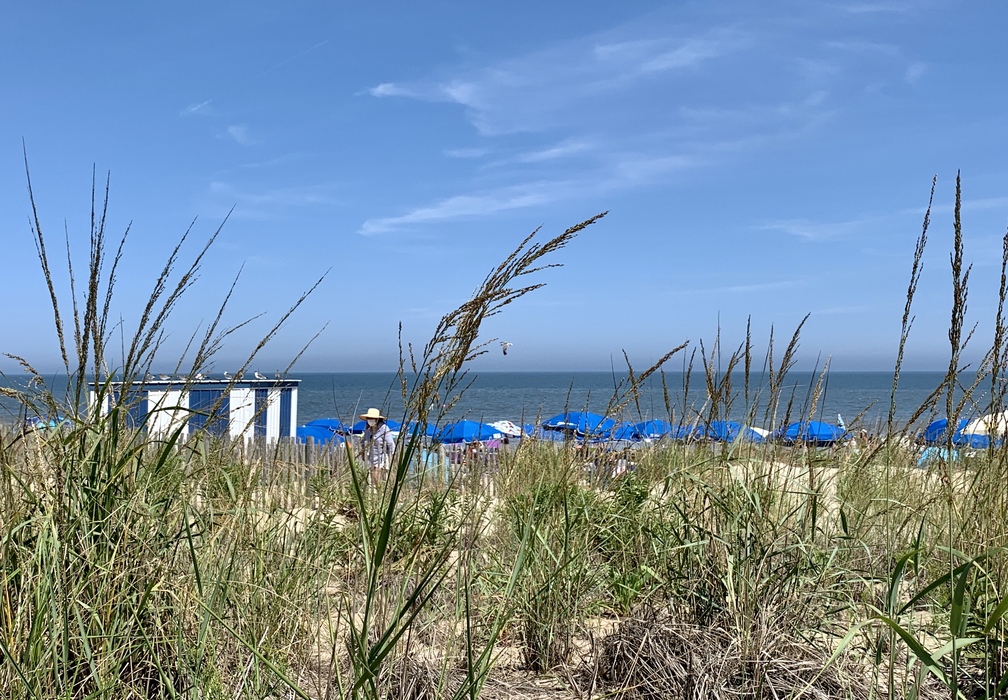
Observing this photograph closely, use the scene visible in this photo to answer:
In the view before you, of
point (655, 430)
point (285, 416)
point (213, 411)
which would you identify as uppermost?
point (213, 411)

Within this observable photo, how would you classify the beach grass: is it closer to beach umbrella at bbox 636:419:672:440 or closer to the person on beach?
the person on beach

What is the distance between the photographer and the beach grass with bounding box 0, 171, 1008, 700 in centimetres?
166

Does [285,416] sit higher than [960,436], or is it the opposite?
[960,436]

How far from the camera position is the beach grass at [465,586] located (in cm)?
166

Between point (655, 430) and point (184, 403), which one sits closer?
point (184, 403)

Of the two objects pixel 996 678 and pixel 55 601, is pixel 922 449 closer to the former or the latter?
pixel 996 678

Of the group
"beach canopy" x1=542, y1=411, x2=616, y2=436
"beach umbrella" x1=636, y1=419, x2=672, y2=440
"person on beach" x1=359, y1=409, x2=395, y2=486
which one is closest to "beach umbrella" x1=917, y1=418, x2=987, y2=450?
"beach umbrella" x1=636, y1=419, x2=672, y2=440

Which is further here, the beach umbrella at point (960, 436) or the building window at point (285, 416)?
the building window at point (285, 416)

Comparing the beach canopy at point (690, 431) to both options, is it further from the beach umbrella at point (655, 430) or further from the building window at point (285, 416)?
the building window at point (285, 416)

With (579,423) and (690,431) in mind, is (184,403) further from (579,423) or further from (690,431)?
(579,423)

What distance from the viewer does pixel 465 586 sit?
163cm

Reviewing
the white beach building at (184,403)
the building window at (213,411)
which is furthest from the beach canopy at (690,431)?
the building window at (213,411)

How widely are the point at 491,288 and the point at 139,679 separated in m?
1.29

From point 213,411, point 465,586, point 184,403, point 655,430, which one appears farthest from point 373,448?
point 465,586
